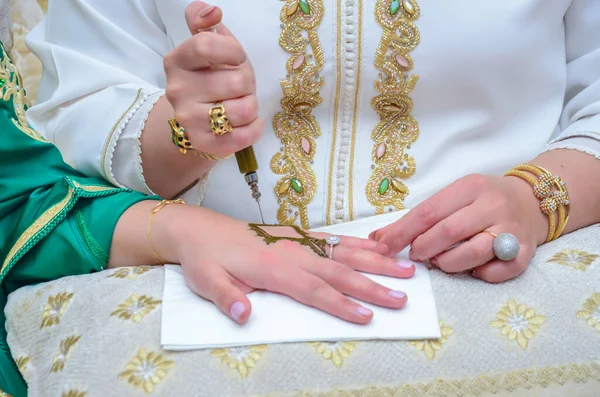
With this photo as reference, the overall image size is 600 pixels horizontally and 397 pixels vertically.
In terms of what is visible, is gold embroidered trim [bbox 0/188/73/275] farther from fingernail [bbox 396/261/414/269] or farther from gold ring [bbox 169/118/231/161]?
fingernail [bbox 396/261/414/269]

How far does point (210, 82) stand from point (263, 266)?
0.22 metres

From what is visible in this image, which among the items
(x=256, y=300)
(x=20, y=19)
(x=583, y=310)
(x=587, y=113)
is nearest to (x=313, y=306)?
(x=256, y=300)

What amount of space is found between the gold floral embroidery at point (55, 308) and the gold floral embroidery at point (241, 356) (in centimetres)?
20

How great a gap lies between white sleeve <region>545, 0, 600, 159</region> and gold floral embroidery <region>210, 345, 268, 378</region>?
0.53m

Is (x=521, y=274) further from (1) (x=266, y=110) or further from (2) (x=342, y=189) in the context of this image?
(1) (x=266, y=110)

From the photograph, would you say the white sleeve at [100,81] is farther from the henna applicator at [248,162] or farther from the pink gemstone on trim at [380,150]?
the pink gemstone on trim at [380,150]

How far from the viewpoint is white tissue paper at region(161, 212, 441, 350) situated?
0.56 m

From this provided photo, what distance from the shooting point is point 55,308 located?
2.12 ft

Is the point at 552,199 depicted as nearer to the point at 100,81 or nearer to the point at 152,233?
the point at 152,233

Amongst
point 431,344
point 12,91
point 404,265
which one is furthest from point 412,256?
point 12,91

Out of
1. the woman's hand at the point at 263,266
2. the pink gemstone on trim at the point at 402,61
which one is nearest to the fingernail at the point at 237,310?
the woman's hand at the point at 263,266

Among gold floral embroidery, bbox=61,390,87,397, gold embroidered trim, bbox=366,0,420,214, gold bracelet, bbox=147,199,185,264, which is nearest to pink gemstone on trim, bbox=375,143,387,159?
gold embroidered trim, bbox=366,0,420,214

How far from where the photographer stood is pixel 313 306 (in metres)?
0.60

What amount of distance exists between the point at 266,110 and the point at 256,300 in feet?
1.17
